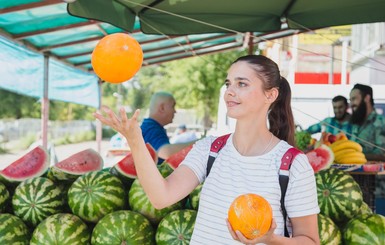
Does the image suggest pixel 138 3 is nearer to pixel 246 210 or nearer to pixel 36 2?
pixel 36 2

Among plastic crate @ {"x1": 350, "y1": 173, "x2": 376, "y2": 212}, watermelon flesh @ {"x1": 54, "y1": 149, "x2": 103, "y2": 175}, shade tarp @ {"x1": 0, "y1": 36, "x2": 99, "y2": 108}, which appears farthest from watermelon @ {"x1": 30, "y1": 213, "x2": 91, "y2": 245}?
shade tarp @ {"x1": 0, "y1": 36, "x2": 99, "y2": 108}

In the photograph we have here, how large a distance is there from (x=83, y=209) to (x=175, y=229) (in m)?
0.59

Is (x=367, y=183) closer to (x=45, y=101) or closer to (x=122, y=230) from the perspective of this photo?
(x=122, y=230)

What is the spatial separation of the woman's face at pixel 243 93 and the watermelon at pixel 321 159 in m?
1.54

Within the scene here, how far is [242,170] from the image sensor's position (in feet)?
6.91

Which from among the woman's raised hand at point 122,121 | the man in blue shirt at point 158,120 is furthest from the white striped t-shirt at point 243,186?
the man in blue shirt at point 158,120

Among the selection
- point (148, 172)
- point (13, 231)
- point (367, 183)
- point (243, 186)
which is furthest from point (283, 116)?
point (367, 183)

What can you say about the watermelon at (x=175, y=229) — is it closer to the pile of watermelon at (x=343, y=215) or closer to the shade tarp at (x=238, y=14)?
the pile of watermelon at (x=343, y=215)

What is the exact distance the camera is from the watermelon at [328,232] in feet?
9.38

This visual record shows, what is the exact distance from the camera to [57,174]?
135 inches

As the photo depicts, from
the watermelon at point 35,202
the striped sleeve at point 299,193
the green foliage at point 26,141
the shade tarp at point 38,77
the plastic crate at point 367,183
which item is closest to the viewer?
the striped sleeve at point 299,193

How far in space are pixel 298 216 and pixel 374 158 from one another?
12.0ft

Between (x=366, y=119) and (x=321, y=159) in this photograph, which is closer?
(x=321, y=159)

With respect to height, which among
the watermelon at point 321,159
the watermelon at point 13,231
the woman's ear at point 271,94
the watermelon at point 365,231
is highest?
the woman's ear at point 271,94
